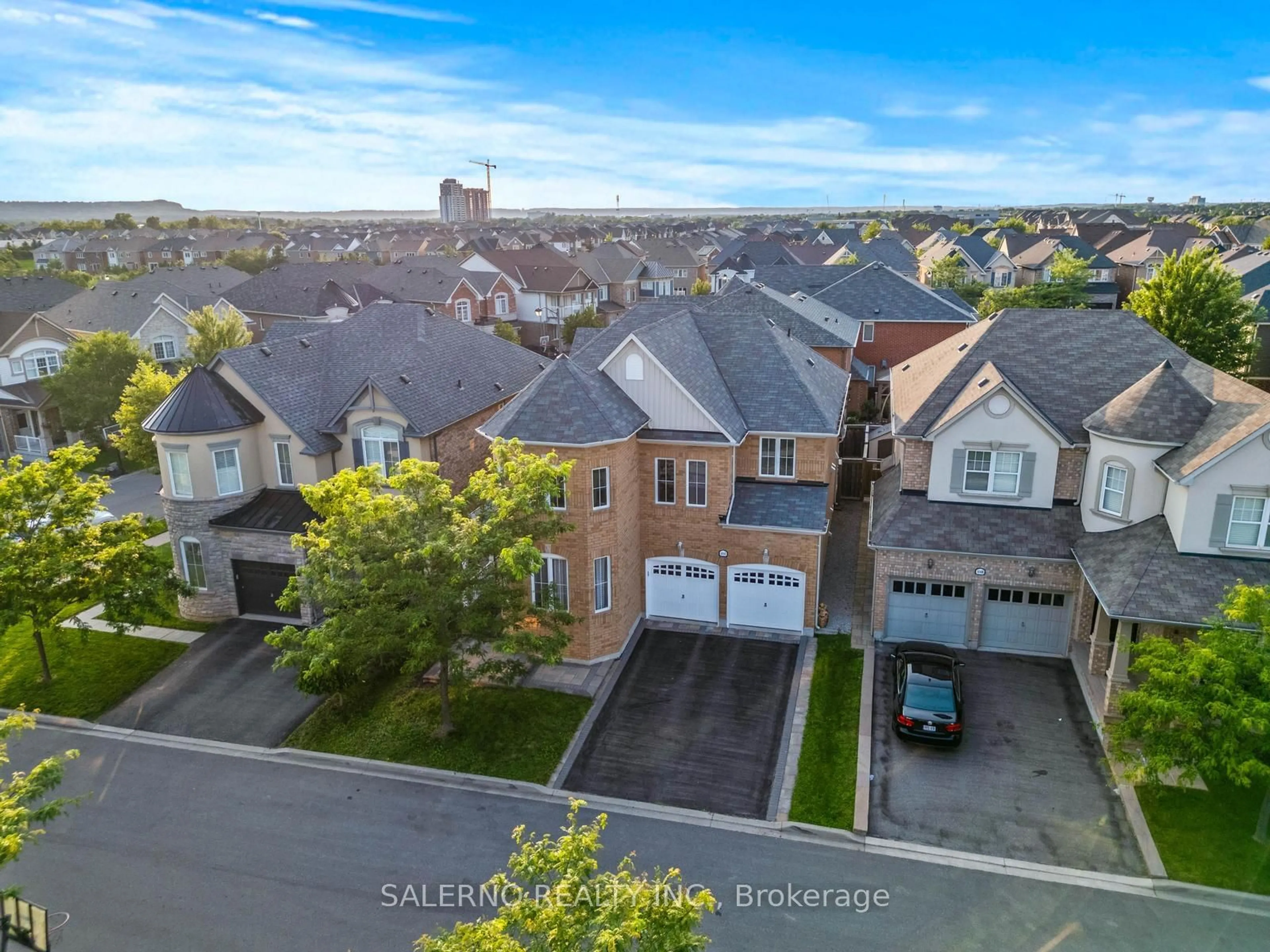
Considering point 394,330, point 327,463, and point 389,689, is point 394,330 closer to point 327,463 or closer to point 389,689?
point 327,463

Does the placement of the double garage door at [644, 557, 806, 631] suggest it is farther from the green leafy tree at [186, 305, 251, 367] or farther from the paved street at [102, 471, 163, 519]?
the green leafy tree at [186, 305, 251, 367]

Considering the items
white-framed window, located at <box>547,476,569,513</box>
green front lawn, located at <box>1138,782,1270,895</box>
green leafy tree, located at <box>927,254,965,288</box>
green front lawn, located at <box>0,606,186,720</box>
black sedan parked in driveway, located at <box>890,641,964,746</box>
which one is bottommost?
green front lawn, located at <box>0,606,186,720</box>

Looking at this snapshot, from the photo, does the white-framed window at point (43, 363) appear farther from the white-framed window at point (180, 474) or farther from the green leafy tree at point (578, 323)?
the green leafy tree at point (578, 323)

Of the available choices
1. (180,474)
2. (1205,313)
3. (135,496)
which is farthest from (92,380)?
(1205,313)

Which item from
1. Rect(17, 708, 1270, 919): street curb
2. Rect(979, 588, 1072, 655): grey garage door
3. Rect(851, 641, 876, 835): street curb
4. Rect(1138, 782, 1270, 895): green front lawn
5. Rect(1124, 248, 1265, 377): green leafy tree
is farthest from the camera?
Rect(1124, 248, 1265, 377): green leafy tree

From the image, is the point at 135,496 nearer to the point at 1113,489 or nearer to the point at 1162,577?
the point at 1113,489

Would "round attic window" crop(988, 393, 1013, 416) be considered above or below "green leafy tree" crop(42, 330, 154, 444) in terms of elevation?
above

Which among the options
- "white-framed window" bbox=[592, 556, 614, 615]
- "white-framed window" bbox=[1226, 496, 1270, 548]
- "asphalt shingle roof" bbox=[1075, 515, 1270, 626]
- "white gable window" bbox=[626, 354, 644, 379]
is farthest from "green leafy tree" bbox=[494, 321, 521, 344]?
"white-framed window" bbox=[1226, 496, 1270, 548]
